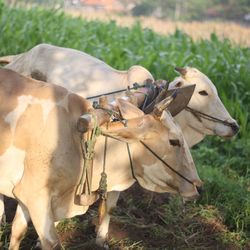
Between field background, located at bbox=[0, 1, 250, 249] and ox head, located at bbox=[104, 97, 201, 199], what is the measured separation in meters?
0.78

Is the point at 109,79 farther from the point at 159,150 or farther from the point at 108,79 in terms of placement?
the point at 159,150

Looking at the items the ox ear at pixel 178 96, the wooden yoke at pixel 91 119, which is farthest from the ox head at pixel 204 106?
the wooden yoke at pixel 91 119

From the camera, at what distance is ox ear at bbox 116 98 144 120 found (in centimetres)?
239

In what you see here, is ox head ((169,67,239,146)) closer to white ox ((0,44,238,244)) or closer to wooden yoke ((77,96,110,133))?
white ox ((0,44,238,244))

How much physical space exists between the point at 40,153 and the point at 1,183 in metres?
0.24

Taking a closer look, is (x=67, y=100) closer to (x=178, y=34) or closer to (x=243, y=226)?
(x=243, y=226)

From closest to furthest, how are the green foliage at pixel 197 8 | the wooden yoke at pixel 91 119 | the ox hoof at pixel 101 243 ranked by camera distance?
the wooden yoke at pixel 91 119, the ox hoof at pixel 101 243, the green foliage at pixel 197 8

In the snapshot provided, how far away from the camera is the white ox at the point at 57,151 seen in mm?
2400

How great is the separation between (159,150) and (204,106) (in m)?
1.07

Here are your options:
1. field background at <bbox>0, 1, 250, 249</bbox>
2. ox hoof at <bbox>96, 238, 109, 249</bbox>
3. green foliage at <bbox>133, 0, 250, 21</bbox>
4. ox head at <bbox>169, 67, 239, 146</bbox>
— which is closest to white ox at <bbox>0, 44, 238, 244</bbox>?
ox head at <bbox>169, 67, 239, 146</bbox>

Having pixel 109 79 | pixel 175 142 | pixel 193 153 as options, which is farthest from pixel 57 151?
pixel 193 153

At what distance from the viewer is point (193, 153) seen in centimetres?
506

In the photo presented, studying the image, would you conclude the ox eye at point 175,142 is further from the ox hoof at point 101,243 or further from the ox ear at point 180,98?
the ox hoof at point 101,243

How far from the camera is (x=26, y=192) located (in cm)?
241
